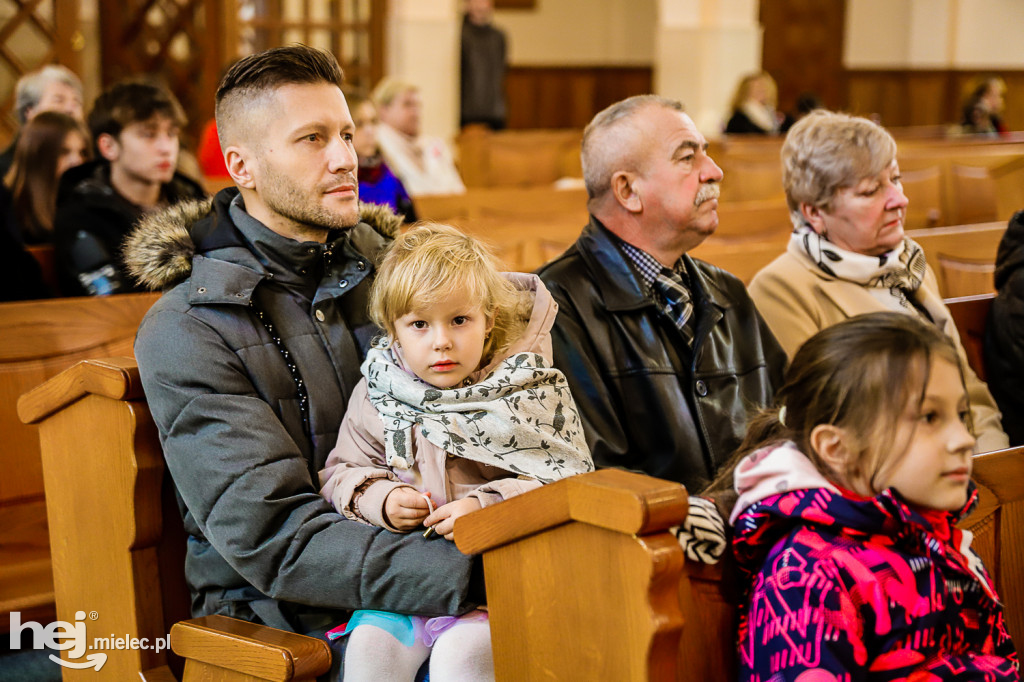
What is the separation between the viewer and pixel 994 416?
264cm

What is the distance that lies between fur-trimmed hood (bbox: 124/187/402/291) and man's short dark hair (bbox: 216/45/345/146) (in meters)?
0.14

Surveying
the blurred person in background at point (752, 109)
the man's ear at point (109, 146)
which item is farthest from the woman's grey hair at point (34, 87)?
the blurred person in background at point (752, 109)

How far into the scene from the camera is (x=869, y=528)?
54.9 inches

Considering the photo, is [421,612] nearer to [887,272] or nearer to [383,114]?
[887,272]

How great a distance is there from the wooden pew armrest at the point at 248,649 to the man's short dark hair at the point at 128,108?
7.52ft

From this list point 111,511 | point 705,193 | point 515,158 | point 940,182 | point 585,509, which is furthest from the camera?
point 515,158

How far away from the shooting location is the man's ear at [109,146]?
11.8 ft

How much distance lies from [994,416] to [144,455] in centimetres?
200

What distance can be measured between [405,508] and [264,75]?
826mm

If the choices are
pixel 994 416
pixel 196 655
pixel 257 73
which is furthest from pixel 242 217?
pixel 994 416

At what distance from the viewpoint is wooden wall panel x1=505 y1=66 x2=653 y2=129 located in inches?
561

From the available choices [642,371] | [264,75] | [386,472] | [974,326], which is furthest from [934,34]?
[386,472]

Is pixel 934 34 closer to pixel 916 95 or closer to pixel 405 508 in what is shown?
pixel 916 95

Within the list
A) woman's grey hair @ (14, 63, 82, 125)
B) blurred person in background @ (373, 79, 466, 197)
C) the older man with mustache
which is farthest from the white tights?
blurred person in background @ (373, 79, 466, 197)
